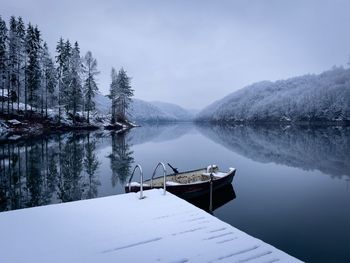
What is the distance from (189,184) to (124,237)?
7.69 meters

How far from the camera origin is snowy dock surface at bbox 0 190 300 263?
17.0 feet

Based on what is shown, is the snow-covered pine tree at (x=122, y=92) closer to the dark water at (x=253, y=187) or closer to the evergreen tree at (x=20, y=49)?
the evergreen tree at (x=20, y=49)

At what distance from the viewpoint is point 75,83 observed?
5941 cm

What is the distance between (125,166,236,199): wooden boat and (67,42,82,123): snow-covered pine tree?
49431mm

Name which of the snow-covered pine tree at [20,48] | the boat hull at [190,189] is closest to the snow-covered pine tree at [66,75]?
the snow-covered pine tree at [20,48]

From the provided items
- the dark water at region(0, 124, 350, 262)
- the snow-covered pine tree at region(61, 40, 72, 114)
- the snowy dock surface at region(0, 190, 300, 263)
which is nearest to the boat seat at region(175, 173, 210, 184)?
the dark water at region(0, 124, 350, 262)

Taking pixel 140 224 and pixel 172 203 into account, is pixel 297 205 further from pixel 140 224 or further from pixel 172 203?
pixel 140 224

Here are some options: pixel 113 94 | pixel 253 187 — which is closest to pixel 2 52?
pixel 113 94

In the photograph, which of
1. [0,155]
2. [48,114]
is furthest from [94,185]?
[48,114]

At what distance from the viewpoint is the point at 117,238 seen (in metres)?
6.03

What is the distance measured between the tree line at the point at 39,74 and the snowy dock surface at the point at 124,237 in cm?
4721

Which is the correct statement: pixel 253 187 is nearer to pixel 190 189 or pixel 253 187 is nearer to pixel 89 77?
pixel 190 189

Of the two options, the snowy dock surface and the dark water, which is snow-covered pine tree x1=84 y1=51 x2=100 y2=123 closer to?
the dark water

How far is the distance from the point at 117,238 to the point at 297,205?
12115 mm
